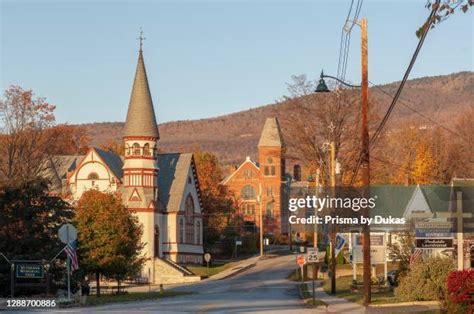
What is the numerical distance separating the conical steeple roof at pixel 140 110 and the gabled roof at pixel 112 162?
5.81m

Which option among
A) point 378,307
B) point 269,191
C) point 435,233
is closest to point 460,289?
point 378,307

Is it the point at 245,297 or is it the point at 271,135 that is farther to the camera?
the point at 271,135

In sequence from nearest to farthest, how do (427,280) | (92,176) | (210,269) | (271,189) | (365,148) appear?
(365,148) < (427,280) < (210,269) < (92,176) < (271,189)

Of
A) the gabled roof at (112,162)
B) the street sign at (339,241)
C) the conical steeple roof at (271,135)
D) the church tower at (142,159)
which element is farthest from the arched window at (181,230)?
the street sign at (339,241)

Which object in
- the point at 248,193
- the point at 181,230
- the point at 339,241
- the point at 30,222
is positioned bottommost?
the point at 339,241

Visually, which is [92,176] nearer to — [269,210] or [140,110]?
[140,110]

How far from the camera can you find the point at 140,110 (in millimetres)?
91062

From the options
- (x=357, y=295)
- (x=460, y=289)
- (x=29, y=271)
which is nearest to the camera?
(x=460, y=289)

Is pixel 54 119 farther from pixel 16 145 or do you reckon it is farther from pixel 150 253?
pixel 150 253

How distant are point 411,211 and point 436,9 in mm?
51850

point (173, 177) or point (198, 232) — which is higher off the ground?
point (173, 177)

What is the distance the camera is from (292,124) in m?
77.2

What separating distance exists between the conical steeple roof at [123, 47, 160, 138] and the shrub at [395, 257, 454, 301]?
53183 millimetres

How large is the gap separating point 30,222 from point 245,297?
11619 millimetres
